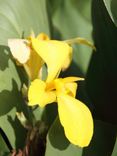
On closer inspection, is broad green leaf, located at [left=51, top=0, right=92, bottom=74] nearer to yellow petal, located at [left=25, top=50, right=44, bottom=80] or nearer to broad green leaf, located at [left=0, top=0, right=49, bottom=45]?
broad green leaf, located at [left=0, top=0, right=49, bottom=45]

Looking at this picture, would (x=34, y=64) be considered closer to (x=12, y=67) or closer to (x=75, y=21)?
(x=12, y=67)

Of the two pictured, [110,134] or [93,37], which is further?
[93,37]

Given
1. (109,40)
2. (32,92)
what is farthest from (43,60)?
(109,40)

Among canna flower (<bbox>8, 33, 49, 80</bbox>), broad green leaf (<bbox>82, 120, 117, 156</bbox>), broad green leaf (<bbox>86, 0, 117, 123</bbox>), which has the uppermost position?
canna flower (<bbox>8, 33, 49, 80</bbox>)

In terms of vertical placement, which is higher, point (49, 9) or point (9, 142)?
point (49, 9)

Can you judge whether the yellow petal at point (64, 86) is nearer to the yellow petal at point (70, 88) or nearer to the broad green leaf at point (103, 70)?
the yellow petal at point (70, 88)

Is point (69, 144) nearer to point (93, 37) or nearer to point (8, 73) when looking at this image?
point (8, 73)

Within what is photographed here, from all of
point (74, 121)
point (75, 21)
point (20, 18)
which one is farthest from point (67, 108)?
point (75, 21)

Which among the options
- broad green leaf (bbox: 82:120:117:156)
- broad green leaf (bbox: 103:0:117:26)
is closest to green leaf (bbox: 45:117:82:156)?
broad green leaf (bbox: 82:120:117:156)
